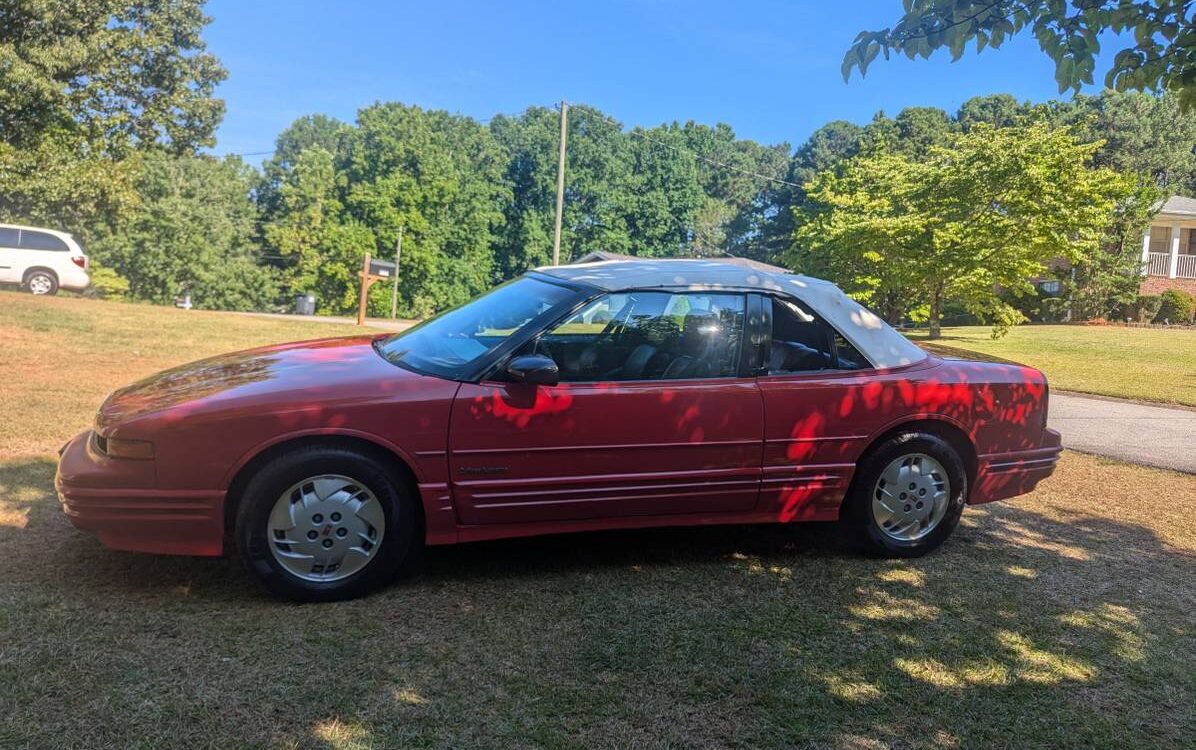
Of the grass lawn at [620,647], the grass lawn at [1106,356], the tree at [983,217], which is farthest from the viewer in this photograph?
the tree at [983,217]

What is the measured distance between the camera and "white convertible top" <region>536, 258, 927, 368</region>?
4.05 meters

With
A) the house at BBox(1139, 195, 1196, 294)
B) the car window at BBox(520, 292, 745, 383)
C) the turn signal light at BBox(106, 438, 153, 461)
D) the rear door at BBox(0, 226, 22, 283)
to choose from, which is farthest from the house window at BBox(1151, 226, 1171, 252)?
the rear door at BBox(0, 226, 22, 283)

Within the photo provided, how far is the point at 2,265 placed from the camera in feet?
66.4

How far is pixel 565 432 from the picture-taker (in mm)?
3564

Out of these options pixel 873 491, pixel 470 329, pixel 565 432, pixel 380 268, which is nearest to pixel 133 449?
pixel 470 329

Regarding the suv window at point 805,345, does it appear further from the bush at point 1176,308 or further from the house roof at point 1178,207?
the house roof at point 1178,207

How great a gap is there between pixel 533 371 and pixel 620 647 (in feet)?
4.01

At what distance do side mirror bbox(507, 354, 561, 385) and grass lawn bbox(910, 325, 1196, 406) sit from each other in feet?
Result: 23.0

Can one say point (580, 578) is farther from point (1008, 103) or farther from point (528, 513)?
point (1008, 103)

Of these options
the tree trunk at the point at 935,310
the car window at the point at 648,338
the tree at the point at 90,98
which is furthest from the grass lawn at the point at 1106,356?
the tree at the point at 90,98

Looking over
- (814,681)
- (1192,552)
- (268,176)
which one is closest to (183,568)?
(814,681)

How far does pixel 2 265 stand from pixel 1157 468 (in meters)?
24.8

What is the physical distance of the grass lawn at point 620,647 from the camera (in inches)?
99.6

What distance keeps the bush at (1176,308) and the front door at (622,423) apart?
32942 mm
